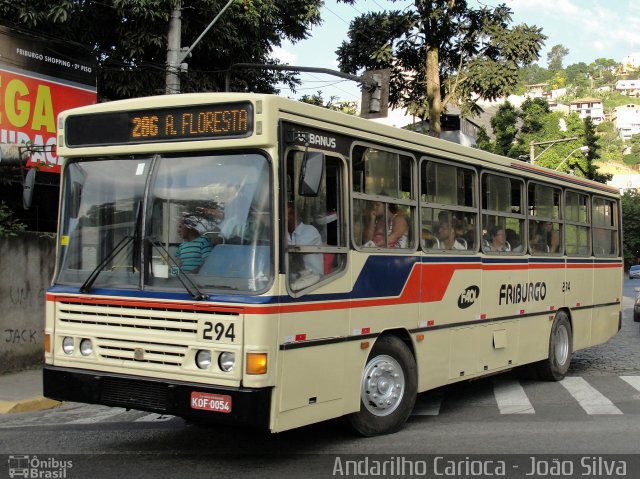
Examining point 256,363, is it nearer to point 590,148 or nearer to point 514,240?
point 514,240

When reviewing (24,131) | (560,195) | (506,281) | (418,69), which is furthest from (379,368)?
(418,69)

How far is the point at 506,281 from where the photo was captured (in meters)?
8.84

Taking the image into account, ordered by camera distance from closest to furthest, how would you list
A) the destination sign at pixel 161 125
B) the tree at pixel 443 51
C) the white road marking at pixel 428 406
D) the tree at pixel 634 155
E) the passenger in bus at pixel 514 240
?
the destination sign at pixel 161 125
the white road marking at pixel 428 406
the passenger in bus at pixel 514 240
the tree at pixel 443 51
the tree at pixel 634 155

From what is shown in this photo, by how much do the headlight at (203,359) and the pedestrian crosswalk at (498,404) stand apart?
7.93 ft

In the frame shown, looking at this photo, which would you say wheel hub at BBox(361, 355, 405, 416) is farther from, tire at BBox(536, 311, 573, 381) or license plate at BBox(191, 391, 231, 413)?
tire at BBox(536, 311, 573, 381)

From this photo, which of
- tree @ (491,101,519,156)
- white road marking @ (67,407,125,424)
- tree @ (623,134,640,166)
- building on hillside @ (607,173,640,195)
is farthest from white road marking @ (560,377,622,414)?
tree @ (623,134,640,166)

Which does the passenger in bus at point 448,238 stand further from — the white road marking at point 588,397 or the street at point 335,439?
the white road marking at point 588,397

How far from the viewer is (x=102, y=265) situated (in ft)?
19.5

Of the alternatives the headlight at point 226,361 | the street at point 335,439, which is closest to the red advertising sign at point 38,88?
the street at point 335,439

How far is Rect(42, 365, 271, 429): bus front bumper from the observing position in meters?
5.20

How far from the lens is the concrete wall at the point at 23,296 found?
1072cm

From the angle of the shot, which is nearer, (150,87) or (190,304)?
(190,304)

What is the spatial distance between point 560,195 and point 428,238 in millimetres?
4176

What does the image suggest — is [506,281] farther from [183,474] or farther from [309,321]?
[183,474]
